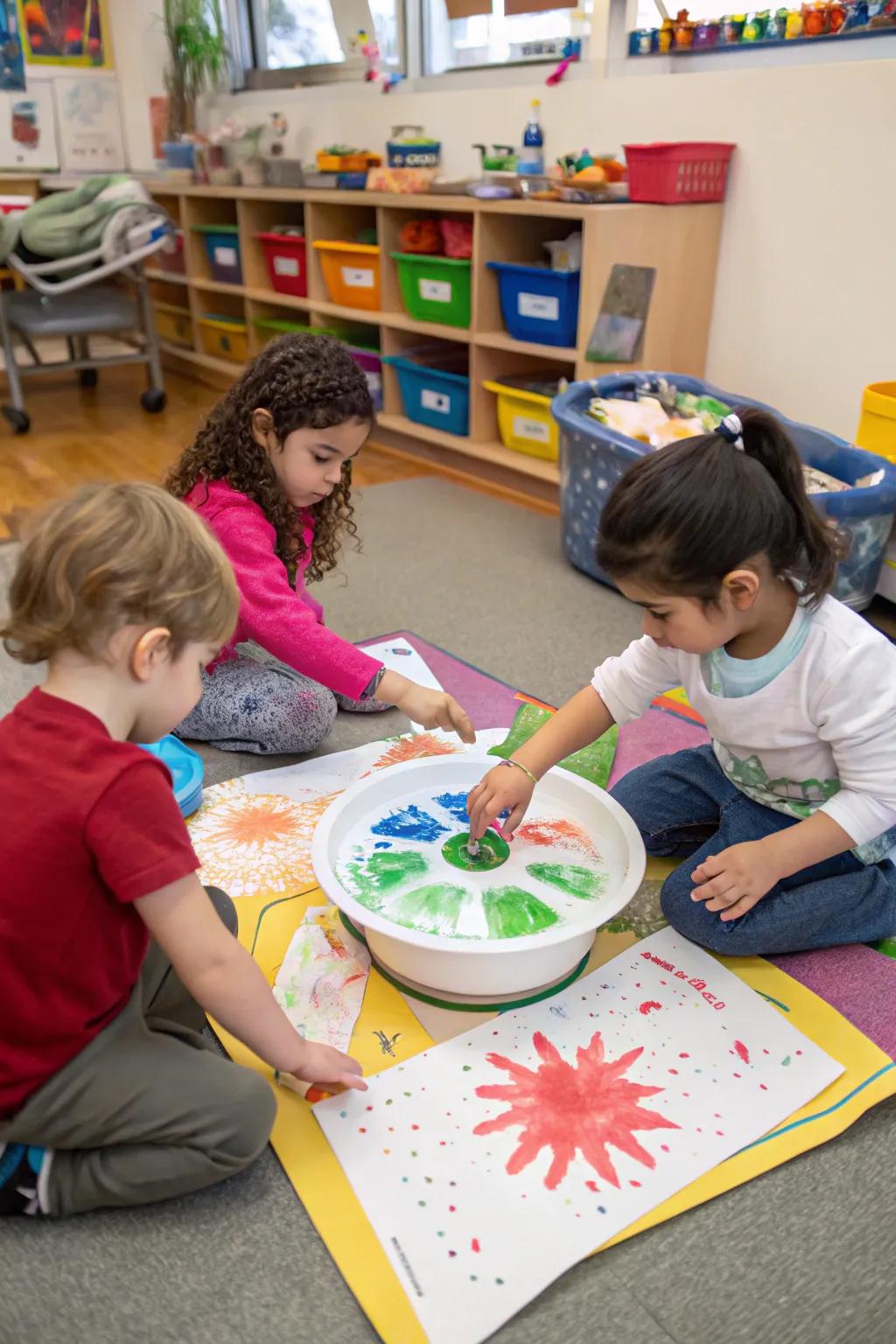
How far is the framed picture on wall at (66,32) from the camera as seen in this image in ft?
12.8

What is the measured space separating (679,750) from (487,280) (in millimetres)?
1547

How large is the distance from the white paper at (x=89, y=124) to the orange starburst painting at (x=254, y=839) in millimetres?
3832

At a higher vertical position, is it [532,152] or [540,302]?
[532,152]

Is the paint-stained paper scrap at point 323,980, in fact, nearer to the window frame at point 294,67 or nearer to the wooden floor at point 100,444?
the wooden floor at point 100,444

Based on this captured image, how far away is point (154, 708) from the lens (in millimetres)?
748

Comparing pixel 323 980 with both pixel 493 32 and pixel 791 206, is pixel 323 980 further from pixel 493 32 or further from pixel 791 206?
pixel 493 32

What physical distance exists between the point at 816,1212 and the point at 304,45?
3857mm

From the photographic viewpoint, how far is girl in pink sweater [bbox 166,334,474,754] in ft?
4.09

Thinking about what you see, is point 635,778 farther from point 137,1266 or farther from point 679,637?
point 137,1266

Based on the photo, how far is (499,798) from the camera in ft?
3.37

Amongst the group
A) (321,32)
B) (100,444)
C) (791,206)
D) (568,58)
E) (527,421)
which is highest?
(321,32)

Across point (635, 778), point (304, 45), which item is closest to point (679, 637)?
point (635, 778)

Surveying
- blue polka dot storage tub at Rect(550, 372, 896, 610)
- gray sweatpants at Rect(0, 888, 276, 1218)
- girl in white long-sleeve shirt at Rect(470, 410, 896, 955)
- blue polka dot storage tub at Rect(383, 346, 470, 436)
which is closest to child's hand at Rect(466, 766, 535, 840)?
girl in white long-sleeve shirt at Rect(470, 410, 896, 955)

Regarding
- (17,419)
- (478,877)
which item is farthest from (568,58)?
(478,877)
